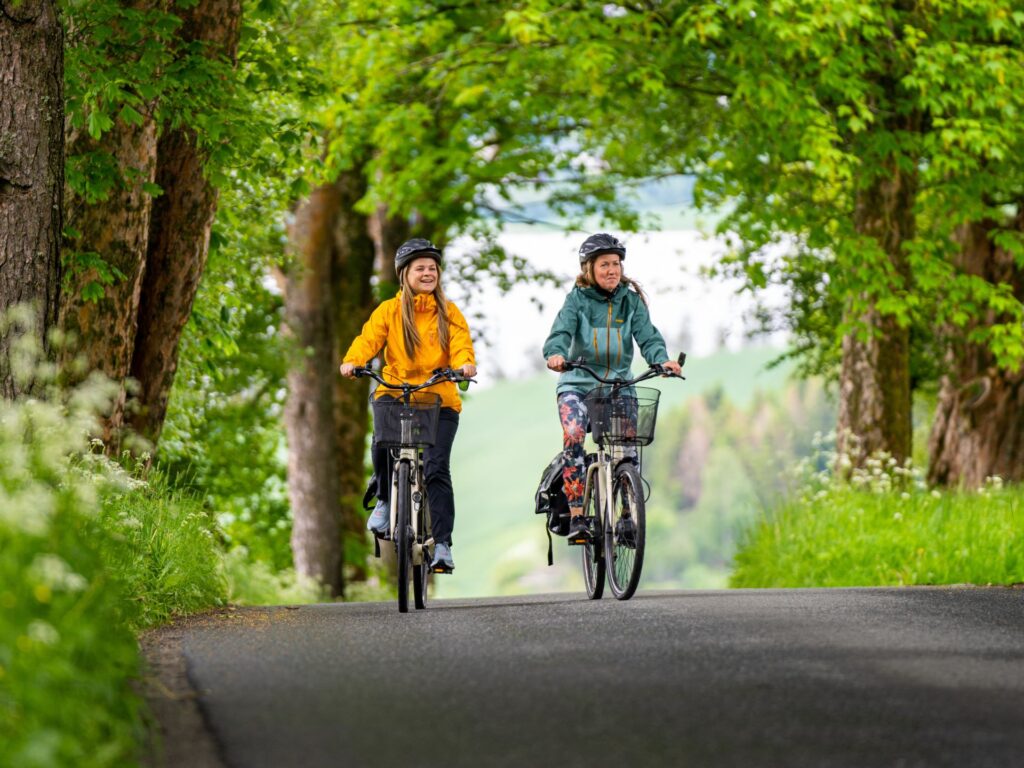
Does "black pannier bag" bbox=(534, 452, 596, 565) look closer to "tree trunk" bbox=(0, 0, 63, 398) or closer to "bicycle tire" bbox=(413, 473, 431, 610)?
"bicycle tire" bbox=(413, 473, 431, 610)

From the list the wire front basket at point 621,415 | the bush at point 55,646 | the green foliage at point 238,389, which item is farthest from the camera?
the green foliage at point 238,389

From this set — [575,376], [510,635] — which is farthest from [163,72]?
[510,635]

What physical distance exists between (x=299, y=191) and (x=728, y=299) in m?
13.8

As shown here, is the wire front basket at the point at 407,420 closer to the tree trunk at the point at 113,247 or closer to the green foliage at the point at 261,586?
the tree trunk at the point at 113,247

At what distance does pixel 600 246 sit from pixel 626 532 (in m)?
1.75

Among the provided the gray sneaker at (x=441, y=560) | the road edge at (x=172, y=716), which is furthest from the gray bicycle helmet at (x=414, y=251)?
the road edge at (x=172, y=716)

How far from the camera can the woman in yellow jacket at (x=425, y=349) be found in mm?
9211

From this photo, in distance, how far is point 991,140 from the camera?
51.6 feet

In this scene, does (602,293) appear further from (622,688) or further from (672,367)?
(622,688)

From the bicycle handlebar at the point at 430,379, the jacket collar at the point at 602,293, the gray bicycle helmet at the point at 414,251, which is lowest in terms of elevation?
the bicycle handlebar at the point at 430,379

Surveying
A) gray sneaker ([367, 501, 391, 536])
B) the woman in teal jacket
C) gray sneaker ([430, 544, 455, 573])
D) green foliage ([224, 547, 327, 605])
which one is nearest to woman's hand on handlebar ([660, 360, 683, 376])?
the woman in teal jacket

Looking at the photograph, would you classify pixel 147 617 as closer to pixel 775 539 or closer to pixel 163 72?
pixel 163 72

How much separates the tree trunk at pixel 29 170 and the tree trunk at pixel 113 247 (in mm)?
1767

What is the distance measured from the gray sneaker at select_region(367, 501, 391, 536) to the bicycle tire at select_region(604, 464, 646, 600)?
1.31m
